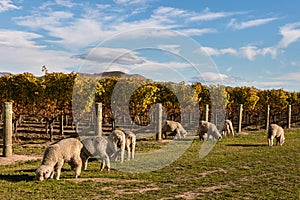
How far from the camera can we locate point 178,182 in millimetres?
11391

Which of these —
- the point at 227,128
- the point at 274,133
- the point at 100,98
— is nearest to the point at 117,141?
the point at 274,133

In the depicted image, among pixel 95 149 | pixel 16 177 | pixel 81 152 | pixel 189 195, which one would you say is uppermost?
pixel 95 149

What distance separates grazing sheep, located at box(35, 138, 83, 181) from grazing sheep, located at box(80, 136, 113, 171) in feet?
1.64

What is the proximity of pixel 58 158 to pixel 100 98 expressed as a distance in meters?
22.4

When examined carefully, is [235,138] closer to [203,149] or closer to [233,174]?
[203,149]

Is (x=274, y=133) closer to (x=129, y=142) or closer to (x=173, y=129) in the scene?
(x=173, y=129)

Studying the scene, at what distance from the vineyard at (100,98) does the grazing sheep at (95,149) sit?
27.6ft

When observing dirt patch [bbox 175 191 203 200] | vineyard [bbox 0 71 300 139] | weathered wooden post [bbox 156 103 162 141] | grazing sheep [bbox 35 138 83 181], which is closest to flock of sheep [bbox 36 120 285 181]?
grazing sheep [bbox 35 138 83 181]

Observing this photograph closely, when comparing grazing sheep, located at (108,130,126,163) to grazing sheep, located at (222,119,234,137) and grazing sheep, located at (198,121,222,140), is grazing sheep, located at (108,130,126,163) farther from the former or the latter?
grazing sheep, located at (222,119,234,137)

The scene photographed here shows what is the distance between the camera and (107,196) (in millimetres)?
9461

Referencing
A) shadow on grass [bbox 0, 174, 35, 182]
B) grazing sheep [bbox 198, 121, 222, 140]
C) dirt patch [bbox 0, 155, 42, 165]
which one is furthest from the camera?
grazing sheep [bbox 198, 121, 222, 140]

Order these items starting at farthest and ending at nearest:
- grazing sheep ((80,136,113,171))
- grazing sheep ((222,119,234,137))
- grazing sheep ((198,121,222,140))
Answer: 1. grazing sheep ((222,119,234,137))
2. grazing sheep ((198,121,222,140))
3. grazing sheep ((80,136,113,171))

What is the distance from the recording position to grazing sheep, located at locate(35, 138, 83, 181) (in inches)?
420

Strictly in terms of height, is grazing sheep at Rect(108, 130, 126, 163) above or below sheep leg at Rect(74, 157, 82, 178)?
above
